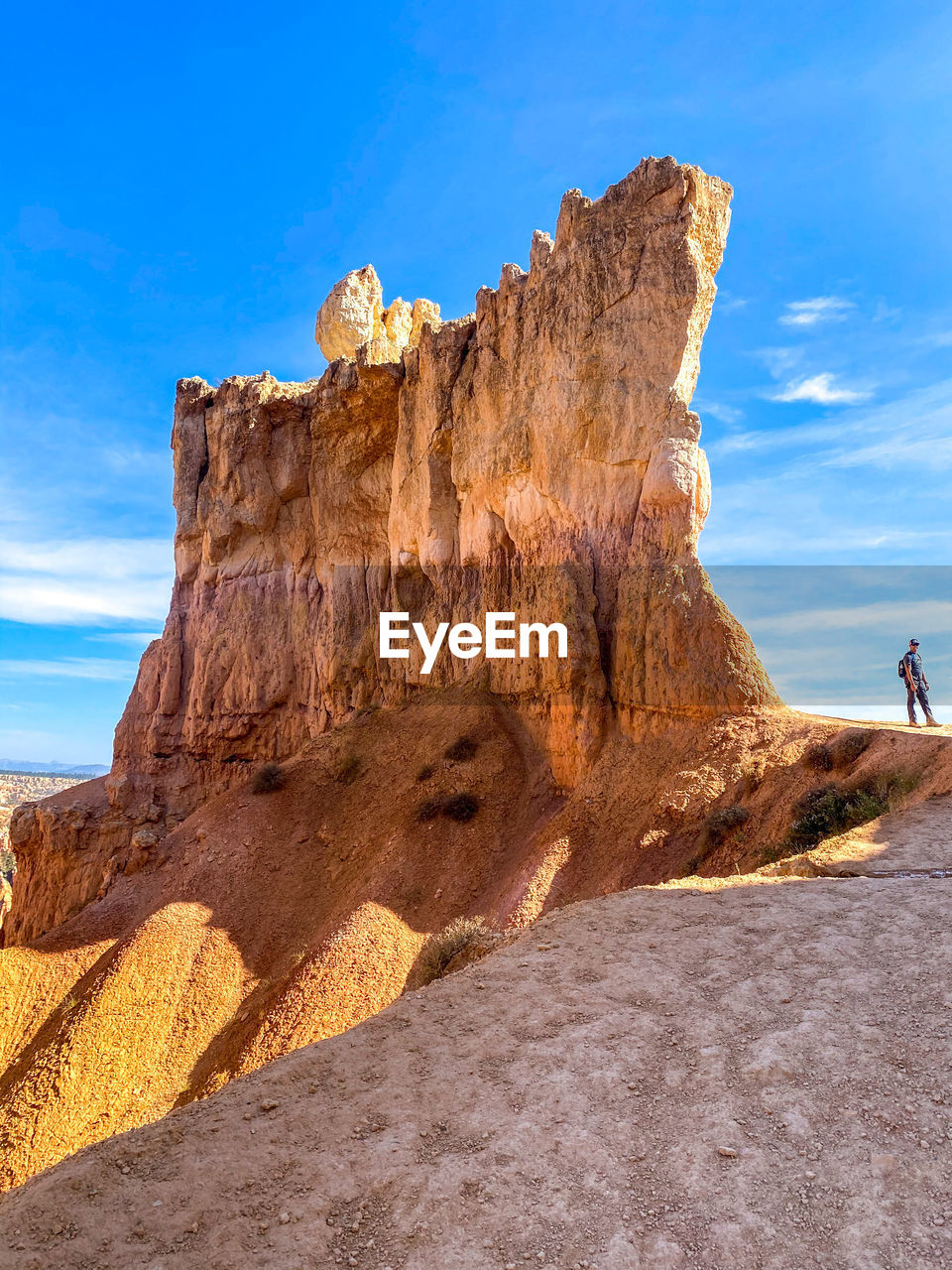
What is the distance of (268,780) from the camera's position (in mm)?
26250

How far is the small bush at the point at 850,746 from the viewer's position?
1446cm

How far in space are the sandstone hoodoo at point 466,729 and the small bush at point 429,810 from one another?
9 cm

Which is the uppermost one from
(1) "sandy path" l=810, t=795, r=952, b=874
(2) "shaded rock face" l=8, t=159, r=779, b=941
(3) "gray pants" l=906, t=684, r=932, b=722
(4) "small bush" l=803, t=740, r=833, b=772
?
(2) "shaded rock face" l=8, t=159, r=779, b=941

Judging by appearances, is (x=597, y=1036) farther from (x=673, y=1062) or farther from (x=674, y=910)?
(x=674, y=910)

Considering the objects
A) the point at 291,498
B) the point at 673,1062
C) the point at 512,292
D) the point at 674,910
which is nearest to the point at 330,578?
the point at 291,498

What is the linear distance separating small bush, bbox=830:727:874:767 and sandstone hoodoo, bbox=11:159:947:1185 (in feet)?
0.43

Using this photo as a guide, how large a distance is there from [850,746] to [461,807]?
35.2 feet

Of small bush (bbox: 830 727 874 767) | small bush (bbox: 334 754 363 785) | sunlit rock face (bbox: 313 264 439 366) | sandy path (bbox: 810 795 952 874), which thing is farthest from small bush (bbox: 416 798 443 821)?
sunlit rock face (bbox: 313 264 439 366)

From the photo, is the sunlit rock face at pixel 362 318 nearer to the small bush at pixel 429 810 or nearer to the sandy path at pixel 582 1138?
the small bush at pixel 429 810

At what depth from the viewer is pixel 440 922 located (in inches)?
734

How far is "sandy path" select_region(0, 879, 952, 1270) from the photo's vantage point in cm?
401

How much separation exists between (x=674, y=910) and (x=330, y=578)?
1061 inches

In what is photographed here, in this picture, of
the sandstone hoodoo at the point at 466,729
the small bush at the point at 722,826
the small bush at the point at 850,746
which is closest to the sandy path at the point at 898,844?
the sandstone hoodoo at the point at 466,729

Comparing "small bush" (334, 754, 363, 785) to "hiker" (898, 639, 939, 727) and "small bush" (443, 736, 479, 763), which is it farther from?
"hiker" (898, 639, 939, 727)
